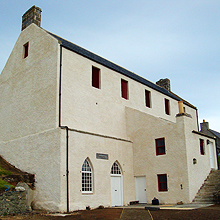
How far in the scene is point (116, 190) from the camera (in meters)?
19.3

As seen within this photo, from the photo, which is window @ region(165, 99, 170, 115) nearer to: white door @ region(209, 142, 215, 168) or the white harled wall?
white door @ region(209, 142, 215, 168)

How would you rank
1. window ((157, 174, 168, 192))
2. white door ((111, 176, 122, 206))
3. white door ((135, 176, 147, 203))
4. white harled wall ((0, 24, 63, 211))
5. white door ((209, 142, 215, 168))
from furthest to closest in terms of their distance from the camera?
white door ((209, 142, 215, 168))
white door ((135, 176, 147, 203))
window ((157, 174, 168, 192))
white door ((111, 176, 122, 206))
white harled wall ((0, 24, 63, 211))

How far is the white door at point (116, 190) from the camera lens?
18983mm

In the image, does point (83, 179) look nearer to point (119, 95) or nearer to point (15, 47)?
point (119, 95)

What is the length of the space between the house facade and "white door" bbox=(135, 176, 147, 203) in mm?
72

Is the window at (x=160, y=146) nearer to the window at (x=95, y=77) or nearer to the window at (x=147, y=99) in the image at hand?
the window at (x=147, y=99)

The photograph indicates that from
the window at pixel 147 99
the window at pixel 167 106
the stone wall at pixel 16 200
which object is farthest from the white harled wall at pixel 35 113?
the window at pixel 167 106

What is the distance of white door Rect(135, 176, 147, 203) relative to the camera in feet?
67.2

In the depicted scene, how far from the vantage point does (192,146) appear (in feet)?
65.4

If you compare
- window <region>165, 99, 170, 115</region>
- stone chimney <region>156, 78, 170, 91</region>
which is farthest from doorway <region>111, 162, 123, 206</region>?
stone chimney <region>156, 78, 170, 91</region>

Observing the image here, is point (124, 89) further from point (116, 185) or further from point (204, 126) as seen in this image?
point (204, 126)

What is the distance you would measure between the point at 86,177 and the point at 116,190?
308cm

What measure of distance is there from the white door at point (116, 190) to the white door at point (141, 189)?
1.80 metres

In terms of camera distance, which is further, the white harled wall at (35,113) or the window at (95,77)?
the window at (95,77)
